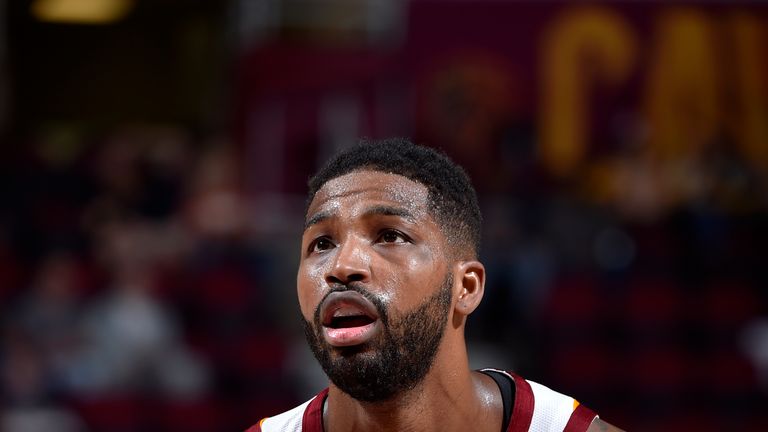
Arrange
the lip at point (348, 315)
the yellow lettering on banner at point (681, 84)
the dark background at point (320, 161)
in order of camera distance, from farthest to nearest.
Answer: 1. the yellow lettering on banner at point (681, 84)
2. the dark background at point (320, 161)
3. the lip at point (348, 315)

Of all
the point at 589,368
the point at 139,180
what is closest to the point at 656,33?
the point at 589,368

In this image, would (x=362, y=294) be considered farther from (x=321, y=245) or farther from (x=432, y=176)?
(x=432, y=176)

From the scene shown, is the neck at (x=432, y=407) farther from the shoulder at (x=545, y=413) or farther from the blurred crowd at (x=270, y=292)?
the blurred crowd at (x=270, y=292)

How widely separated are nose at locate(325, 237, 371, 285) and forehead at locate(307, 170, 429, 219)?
123mm

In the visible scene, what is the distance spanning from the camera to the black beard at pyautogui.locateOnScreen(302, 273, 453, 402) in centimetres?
287

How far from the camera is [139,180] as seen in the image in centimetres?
1000

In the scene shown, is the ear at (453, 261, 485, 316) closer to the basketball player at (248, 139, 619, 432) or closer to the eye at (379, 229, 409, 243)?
the basketball player at (248, 139, 619, 432)

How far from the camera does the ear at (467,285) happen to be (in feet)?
10.1

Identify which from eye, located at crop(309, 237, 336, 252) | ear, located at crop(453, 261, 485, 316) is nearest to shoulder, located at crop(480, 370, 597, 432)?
ear, located at crop(453, 261, 485, 316)

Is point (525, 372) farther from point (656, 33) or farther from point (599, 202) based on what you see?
point (656, 33)

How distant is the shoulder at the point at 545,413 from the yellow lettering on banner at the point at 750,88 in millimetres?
8188

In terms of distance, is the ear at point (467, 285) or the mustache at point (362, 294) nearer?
the mustache at point (362, 294)

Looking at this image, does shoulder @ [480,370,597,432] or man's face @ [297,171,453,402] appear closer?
man's face @ [297,171,453,402]

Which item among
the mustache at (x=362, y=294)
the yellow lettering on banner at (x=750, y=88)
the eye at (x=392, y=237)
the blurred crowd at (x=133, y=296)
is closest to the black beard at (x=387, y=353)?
the mustache at (x=362, y=294)
